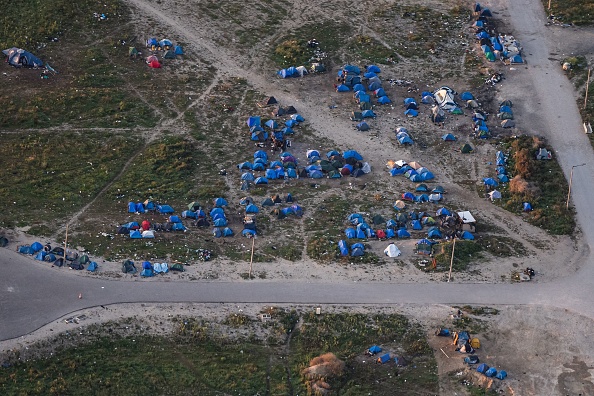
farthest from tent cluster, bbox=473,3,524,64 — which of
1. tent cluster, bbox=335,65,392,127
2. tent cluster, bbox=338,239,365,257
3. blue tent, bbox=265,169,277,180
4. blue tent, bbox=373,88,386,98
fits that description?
tent cluster, bbox=338,239,365,257

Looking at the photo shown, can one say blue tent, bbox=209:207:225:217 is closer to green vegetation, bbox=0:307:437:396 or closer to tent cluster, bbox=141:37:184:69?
green vegetation, bbox=0:307:437:396

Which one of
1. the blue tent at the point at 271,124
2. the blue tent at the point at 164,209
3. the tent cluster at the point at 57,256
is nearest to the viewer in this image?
the tent cluster at the point at 57,256

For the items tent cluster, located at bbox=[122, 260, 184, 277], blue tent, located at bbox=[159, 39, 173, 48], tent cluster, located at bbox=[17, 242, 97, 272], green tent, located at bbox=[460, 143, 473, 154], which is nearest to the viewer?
tent cluster, located at bbox=[122, 260, 184, 277]

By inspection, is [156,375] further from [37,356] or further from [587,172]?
[587,172]

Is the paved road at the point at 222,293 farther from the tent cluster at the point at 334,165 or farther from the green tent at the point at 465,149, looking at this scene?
the green tent at the point at 465,149

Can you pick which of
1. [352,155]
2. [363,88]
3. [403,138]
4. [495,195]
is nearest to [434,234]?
[495,195]

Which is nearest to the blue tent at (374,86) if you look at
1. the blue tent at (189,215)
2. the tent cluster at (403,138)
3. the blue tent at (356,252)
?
the tent cluster at (403,138)
